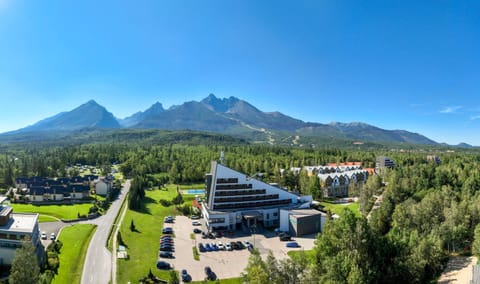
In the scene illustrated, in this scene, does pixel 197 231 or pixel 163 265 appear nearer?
pixel 163 265

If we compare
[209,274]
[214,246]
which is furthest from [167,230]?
[209,274]

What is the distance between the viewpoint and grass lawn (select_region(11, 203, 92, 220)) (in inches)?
2800

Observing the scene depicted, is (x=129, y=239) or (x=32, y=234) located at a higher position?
Answer: (x=32, y=234)

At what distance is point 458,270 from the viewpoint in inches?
1714

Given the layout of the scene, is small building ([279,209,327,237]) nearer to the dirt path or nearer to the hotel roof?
the dirt path

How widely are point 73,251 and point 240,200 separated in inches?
1361

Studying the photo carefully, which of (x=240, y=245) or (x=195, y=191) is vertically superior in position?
(x=195, y=191)

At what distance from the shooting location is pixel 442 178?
86.2 metres

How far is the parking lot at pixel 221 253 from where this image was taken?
152 feet

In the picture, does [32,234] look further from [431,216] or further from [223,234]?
[431,216]

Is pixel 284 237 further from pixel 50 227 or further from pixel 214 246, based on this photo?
pixel 50 227

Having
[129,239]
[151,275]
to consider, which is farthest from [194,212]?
[151,275]

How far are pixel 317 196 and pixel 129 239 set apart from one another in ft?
183

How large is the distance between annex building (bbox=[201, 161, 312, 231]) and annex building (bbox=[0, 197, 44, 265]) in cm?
3177
